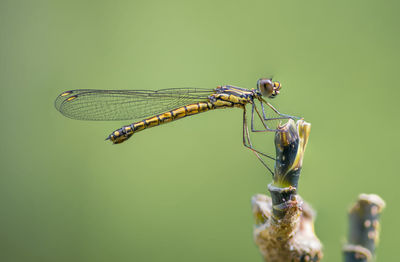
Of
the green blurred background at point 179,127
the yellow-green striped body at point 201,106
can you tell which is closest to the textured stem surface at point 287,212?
the yellow-green striped body at point 201,106

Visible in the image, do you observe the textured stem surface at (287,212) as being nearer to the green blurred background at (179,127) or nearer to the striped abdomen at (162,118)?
the striped abdomen at (162,118)

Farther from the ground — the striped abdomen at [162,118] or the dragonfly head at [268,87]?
the dragonfly head at [268,87]

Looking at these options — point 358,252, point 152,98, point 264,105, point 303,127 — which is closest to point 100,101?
point 152,98

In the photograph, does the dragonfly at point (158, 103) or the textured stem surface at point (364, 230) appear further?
the dragonfly at point (158, 103)

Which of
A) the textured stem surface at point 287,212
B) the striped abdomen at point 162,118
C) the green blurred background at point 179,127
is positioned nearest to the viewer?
the textured stem surface at point 287,212

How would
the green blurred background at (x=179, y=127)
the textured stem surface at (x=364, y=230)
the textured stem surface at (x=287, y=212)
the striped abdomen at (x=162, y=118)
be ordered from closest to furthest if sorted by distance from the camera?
the textured stem surface at (x=287, y=212)
the textured stem surface at (x=364, y=230)
the striped abdomen at (x=162, y=118)
the green blurred background at (x=179, y=127)

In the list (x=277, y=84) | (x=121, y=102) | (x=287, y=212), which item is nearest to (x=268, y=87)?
(x=277, y=84)

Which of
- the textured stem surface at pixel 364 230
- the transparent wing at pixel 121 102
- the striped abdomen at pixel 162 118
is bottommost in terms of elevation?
the textured stem surface at pixel 364 230

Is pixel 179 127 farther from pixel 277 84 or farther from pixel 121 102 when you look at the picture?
pixel 277 84

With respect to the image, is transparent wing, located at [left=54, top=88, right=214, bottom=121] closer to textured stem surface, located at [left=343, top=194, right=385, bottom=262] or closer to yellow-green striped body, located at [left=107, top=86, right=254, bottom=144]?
yellow-green striped body, located at [left=107, top=86, right=254, bottom=144]
